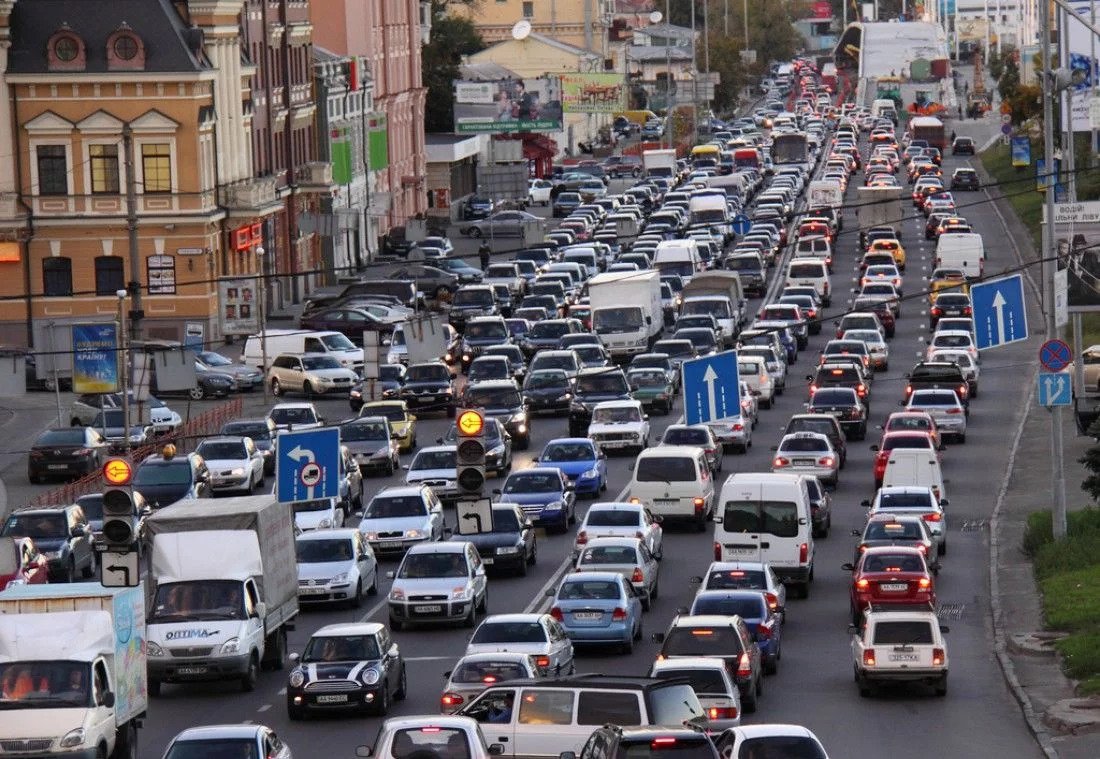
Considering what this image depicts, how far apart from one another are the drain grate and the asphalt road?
0.05 meters

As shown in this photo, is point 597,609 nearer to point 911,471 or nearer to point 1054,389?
point 1054,389

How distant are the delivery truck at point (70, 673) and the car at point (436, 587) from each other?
9.30 metres

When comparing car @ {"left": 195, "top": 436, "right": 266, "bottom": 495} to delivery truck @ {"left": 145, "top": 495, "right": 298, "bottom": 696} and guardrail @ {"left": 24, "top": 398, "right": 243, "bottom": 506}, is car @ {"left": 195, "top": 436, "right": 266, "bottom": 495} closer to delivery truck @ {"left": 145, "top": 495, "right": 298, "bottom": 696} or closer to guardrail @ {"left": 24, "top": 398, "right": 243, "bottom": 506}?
guardrail @ {"left": 24, "top": 398, "right": 243, "bottom": 506}

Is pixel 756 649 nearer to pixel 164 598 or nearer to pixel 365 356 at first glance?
pixel 164 598

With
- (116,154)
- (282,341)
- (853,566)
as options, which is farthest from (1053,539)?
(116,154)

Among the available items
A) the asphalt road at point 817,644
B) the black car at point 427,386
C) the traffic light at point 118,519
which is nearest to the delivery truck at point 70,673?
the traffic light at point 118,519

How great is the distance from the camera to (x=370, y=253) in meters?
107

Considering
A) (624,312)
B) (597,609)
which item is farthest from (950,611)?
(624,312)

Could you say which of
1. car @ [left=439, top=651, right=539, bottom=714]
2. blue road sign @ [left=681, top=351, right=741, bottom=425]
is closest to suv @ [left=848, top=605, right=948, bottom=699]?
car @ [left=439, top=651, right=539, bottom=714]

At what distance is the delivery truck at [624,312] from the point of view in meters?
71.1

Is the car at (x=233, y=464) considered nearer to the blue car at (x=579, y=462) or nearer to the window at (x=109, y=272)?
the blue car at (x=579, y=462)

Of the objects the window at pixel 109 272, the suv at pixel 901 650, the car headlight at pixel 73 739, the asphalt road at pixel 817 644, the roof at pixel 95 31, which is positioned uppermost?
the roof at pixel 95 31

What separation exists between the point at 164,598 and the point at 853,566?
36.2ft

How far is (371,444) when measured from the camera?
5612 cm
